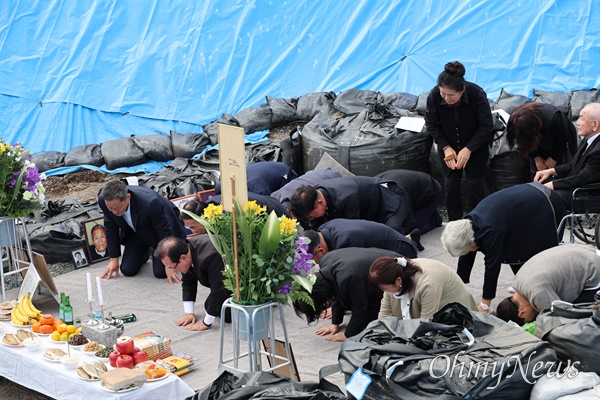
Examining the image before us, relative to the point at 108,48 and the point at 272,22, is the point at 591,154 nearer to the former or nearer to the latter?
the point at 272,22

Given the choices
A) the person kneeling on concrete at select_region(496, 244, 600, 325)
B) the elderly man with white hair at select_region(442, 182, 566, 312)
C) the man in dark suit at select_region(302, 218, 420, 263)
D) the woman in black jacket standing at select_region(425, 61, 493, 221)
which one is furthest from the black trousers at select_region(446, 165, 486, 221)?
the person kneeling on concrete at select_region(496, 244, 600, 325)

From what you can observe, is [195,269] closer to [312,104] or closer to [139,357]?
[139,357]

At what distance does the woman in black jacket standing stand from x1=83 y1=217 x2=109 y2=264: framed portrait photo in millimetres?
2700

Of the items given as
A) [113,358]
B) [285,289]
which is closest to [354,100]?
[285,289]

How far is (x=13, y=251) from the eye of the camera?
613 centimetres

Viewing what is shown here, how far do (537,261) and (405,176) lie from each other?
2188 millimetres

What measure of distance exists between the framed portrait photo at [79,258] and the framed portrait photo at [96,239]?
0.04 metres

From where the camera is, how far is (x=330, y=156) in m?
7.35

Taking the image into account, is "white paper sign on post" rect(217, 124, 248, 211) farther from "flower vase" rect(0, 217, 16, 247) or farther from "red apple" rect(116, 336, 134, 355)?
"flower vase" rect(0, 217, 16, 247)

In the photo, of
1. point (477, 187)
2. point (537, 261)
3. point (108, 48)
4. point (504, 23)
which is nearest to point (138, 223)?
point (477, 187)

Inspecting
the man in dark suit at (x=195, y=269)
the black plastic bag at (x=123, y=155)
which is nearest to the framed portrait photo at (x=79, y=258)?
the man in dark suit at (x=195, y=269)

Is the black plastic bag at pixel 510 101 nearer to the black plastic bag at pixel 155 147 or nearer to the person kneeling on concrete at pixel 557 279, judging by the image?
the person kneeling on concrete at pixel 557 279

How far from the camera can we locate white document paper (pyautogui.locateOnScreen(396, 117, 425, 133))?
24.0 feet

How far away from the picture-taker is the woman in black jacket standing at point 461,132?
21.0 ft
